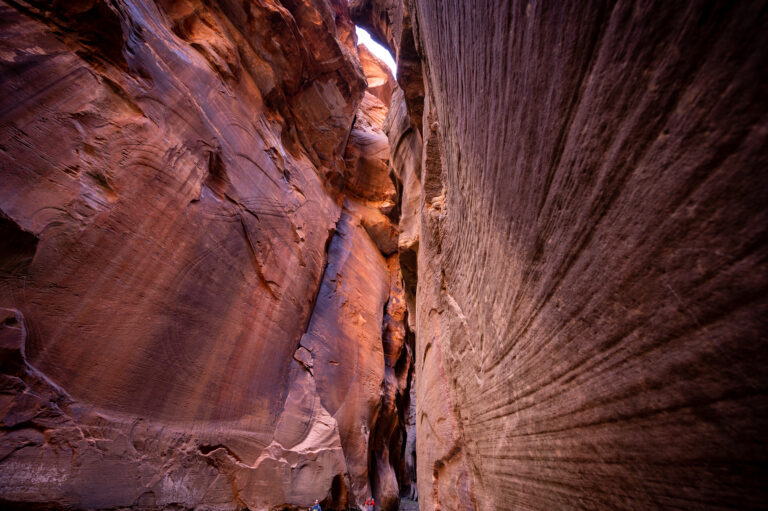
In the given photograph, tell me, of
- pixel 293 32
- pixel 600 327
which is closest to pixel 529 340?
pixel 600 327

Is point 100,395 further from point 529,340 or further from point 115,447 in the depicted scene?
point 529,340

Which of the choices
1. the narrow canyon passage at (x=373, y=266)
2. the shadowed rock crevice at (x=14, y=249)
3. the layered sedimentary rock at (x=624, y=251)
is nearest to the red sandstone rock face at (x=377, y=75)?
the narrow canyon passage at (x=373, y=266)

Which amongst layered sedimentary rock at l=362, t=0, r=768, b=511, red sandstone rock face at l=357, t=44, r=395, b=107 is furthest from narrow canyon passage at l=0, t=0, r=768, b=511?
red sandstone rock face at l=357, t=44, r=395, b=107

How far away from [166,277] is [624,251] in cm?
485

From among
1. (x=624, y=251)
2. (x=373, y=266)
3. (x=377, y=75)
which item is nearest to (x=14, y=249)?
(x=624, y=251)

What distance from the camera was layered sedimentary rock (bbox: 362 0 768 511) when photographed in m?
0.57

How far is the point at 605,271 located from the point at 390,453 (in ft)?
33.8

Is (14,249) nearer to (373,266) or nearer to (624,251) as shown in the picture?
(624,251)

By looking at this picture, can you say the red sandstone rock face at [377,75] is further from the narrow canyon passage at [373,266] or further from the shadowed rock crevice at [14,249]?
the shadowed rock crevice at [14,249]

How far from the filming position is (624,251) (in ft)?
2.63

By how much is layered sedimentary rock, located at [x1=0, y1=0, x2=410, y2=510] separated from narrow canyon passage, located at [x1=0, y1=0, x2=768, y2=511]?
29mm

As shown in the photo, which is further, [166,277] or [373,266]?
[373,266]

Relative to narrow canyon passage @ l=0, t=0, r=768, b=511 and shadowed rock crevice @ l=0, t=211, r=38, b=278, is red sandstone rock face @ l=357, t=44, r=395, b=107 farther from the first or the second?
shadowed rock crevice @ l=0, t=211, r=38, b=278

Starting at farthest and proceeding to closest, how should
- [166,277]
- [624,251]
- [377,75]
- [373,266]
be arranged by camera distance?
[377,75]
[373,266]
[166,277]
[624,251]
